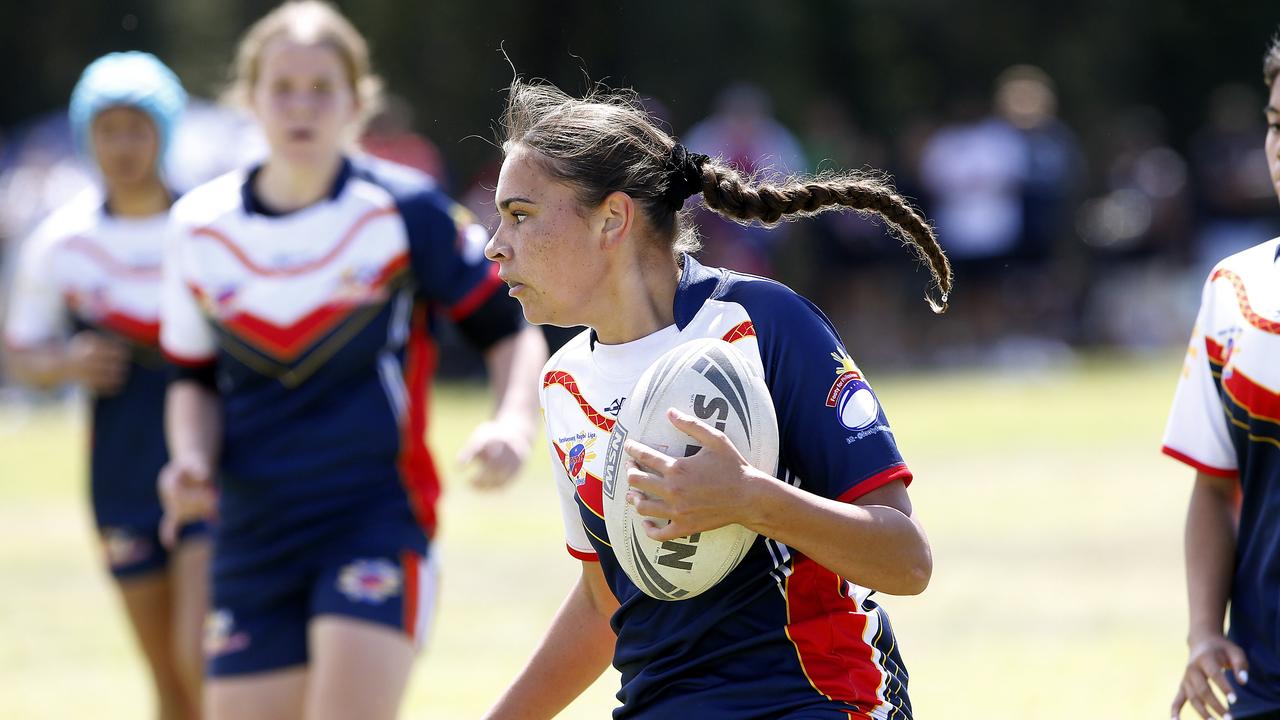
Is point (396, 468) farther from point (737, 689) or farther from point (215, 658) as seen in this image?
point (737, 689)

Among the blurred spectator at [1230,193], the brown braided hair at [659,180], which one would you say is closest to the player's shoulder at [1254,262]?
the brown braided hair at [659,180]

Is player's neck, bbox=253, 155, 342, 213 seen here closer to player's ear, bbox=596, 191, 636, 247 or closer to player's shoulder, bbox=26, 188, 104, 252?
player's shoulder, bbox=26, 188, 104, 252

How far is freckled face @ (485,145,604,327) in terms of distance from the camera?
338cm

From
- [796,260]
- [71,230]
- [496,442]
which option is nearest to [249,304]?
[496,442]

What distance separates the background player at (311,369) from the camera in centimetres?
491

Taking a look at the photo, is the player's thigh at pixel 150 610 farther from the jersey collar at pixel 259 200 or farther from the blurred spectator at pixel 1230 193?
the blurred spectator at pixel 1230 193

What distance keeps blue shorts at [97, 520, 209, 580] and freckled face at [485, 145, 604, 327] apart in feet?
10.9

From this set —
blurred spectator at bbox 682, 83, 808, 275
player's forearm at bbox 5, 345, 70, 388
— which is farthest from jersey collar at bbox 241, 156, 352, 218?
blurred spectator at bbox 682, 83, 808, 275

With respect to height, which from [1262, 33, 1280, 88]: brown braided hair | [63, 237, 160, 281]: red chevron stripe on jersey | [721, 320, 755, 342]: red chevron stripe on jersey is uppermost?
[1262, 33, 1280, 88]: brown braided hair

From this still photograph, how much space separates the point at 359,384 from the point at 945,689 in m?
3.11

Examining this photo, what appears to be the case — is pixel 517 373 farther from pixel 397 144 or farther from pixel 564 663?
pixel 397 144

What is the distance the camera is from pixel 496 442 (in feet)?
15.4

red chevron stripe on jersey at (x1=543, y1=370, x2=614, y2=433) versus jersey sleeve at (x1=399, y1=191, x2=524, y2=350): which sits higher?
red chevron stripe on jersey at (x1=543, y1=370, x2=614, y2=433)

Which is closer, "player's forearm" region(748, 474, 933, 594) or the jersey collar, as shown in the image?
"player's forearm" region(748, 474, 933, 594)
